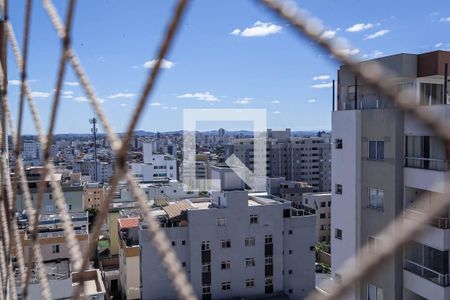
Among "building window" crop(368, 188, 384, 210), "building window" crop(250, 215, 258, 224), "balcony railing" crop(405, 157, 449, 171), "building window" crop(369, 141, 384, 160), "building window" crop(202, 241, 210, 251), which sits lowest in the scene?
"building window" crop(202, 241, 210, 251)

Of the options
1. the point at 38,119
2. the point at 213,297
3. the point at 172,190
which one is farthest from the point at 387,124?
the point at 172,190

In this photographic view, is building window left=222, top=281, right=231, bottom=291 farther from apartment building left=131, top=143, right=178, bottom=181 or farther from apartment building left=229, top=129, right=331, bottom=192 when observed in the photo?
apartment building left=229, top=129, right=331, bottom=192

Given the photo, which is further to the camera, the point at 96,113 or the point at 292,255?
the point at 292,255

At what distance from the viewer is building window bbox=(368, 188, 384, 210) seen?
2.71 metres

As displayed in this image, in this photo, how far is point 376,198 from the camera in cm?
276

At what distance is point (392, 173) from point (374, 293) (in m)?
0.81

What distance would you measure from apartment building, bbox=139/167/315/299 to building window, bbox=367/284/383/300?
3.64 m

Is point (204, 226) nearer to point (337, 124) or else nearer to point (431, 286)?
point (337, 124)

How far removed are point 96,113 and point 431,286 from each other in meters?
2.43

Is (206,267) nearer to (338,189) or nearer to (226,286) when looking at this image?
(226,286)

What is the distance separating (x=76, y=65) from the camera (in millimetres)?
664

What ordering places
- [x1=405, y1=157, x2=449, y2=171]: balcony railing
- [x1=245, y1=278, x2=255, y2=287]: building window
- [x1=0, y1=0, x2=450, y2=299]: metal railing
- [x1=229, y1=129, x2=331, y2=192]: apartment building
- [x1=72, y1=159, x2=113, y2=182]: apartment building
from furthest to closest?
1. [x1=72, y1=159, x2=113, y2=182]: apartment building
2. [x1=229, y1=129, x2=331, y2=192]: apartment building
3. [x1=245, y1=278, x2=255, y2=287]: building window
4. [x1=405, y1=157, x2=449, y2=171]: balcony railing
5. [x1=0, y1=0, x2=450, y2=299]: metal railing

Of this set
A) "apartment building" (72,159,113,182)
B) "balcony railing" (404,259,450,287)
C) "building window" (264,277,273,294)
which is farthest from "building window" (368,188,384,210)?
"apartment building" (72,159,113,182)

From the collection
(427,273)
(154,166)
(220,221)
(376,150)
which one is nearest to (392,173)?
(376,150)
